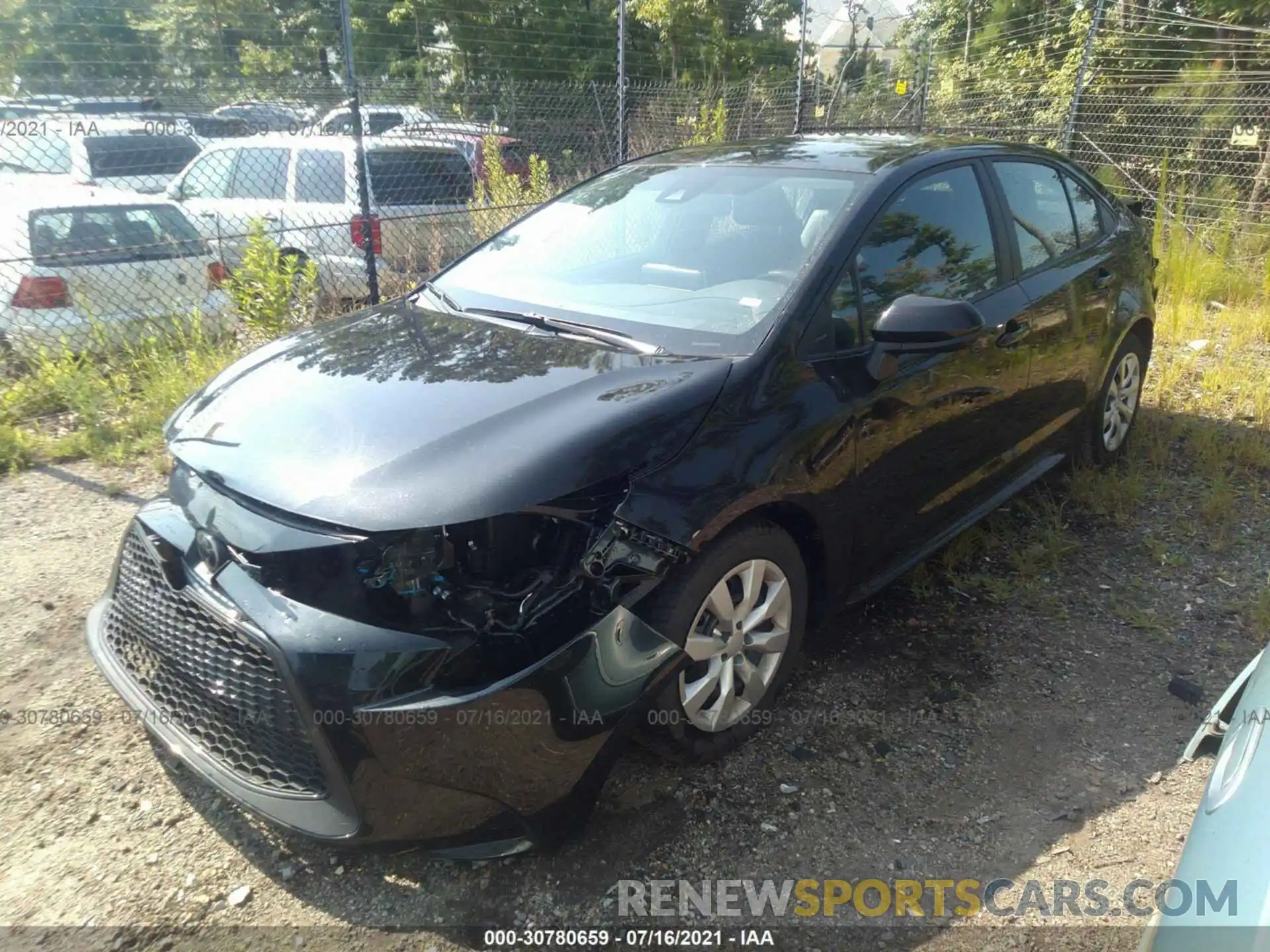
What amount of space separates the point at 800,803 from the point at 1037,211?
2.82m

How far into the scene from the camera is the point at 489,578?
2135mm

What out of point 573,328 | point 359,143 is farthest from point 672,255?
point 359,143

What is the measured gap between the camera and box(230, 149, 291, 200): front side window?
8.42 metres

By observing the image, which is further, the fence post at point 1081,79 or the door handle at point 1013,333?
the fence post at point 1081,79

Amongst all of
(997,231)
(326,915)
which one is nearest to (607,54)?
(997,231)

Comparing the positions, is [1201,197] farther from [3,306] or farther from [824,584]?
[3,306]

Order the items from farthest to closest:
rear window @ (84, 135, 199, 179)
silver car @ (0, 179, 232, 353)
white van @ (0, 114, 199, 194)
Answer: rear window @ (84, 135, 199, 179), white van @ (0, 114, 199, 194), silver car @ (0, 179, 232, 353)

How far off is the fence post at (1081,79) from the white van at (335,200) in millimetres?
6640

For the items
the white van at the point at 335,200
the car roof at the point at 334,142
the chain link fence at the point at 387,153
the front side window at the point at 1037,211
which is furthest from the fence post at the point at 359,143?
the front side window at the point at 1037,211

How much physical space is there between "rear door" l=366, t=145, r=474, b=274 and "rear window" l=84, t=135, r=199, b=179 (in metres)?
3.74

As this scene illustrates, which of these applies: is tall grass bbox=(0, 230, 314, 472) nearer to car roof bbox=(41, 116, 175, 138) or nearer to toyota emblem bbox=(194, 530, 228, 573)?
toyota emblem bbox=(194, 530, 228, 573)

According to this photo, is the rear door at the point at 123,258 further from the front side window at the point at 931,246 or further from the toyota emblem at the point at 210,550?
the front side window at the point at 931,246

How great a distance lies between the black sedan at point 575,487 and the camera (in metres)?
2.01

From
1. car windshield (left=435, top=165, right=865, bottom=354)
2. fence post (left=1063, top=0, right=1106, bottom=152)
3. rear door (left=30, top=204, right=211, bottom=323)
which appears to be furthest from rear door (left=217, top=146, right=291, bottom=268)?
fence post (left=1063, top=0, right=1106, bottom=152)
